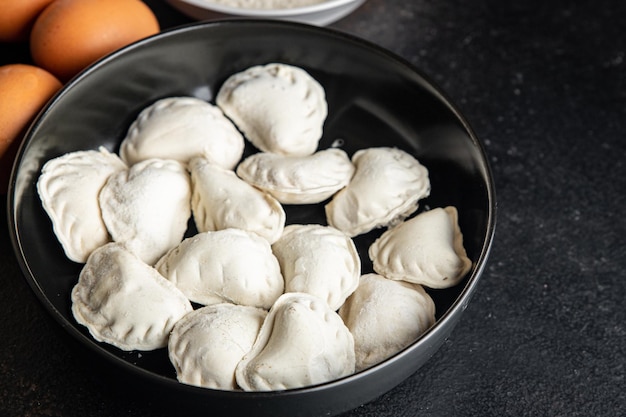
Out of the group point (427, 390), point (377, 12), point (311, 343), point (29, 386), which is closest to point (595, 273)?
point (427, 390)

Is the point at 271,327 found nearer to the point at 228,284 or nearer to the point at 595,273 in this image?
the point at 228,284

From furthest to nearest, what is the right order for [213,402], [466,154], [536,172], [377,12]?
[377,12]
[536,172]
[466,154]
[213,402]

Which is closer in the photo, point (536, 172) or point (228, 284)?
point (228, 284)

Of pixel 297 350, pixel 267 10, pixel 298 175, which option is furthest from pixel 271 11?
pixel 297 350

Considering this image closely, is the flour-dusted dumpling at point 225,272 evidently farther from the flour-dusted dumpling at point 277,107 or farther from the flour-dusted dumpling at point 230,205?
the flour-dusted dumpling at point 277,107

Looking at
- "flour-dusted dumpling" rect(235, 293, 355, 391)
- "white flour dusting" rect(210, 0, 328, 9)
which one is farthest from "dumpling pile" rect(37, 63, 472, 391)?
"white flour dusting" rect(210, 0, 328, 9)
